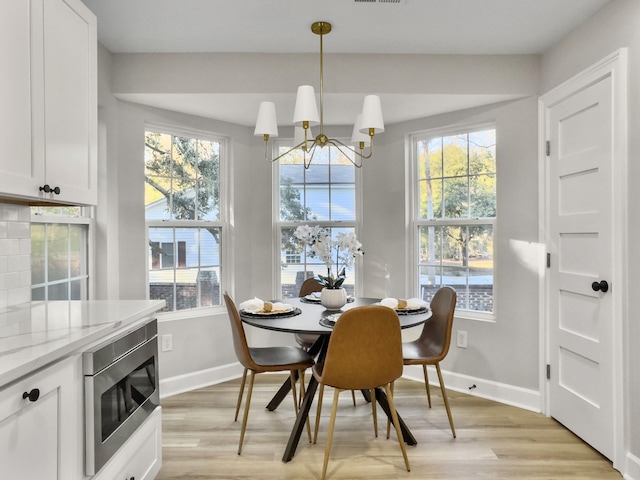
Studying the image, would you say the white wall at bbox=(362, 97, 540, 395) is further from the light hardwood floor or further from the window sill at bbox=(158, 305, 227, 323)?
the window sill at bbox=(158, 305, 227, 323)

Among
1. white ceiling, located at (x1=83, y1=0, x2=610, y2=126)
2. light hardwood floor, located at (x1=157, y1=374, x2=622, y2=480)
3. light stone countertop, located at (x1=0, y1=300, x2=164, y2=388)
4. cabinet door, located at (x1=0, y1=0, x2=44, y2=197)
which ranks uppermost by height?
white ceiling, located at (x1=83, y1=0, x2=610, y2=126)

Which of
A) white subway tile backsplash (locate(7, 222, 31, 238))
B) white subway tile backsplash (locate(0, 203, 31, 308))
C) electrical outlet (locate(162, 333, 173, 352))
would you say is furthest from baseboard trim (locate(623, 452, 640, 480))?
white subway tile backsplash (locate(7, 222, 31, 238))

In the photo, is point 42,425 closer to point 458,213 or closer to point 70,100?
point 70,100

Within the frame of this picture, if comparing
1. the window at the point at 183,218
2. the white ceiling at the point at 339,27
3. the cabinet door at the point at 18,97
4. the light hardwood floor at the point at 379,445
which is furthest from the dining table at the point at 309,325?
the white ceiling at the point at 339,27

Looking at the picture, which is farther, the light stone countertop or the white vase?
the white vase

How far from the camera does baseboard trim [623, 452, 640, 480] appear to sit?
6.97 ft

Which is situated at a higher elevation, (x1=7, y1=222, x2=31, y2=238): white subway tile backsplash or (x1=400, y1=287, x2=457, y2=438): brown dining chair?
(x1=7, y1=222, x2=31, y2=238): white subway tile backsplash

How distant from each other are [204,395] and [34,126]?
7.47 ft

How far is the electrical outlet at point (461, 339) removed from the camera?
3416 mm

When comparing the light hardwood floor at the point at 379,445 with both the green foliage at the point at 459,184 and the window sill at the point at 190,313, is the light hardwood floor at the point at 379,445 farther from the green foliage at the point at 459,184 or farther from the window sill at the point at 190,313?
the green foliage at the point at 459,184

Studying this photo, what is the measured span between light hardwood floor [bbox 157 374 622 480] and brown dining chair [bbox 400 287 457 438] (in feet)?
0.64

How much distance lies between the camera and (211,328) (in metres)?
3.59

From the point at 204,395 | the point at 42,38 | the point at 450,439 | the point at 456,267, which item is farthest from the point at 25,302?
the point at 456,267

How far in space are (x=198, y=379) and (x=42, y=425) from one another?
2.30 metres
